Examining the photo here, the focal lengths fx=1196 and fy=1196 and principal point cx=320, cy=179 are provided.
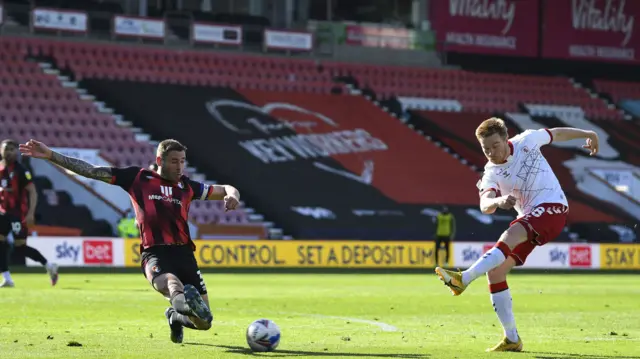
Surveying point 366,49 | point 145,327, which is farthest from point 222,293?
point 366,49

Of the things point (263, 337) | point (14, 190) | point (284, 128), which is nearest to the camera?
point (263, 337)

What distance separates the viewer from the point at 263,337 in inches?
391

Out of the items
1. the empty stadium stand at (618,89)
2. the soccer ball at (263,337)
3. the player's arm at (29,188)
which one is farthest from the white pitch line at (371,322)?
the empty stadium stand at (618,89)

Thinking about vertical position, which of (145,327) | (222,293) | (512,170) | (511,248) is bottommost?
(222,293)

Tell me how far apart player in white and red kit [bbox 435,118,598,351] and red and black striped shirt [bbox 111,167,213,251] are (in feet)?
8.63

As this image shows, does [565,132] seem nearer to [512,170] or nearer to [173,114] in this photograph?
[512,170]

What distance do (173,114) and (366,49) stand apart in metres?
9.37

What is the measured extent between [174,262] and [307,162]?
98.0 ft

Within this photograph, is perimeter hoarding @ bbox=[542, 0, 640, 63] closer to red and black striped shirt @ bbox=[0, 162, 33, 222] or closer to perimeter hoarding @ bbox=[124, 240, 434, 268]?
perimeter hoarding @ bbox=[124, 240, 434, 268]

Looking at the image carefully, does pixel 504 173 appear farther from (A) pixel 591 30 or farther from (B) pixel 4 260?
(A) pixel 591 30

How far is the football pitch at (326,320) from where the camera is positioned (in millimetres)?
10250

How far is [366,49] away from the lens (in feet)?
151

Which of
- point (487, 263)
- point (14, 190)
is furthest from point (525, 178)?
point (14, 190)

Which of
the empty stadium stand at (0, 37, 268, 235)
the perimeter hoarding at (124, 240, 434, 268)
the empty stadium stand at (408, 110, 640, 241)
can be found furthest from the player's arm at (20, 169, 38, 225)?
the empty stadium stand at (408, 110, 640, 241)
